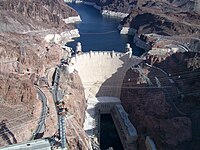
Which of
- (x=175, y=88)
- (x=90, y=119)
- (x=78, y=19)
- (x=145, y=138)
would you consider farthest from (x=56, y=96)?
(x=78, y=19)

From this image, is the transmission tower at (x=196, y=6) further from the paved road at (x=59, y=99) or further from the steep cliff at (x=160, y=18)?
the paved road at (x=59, y=99)

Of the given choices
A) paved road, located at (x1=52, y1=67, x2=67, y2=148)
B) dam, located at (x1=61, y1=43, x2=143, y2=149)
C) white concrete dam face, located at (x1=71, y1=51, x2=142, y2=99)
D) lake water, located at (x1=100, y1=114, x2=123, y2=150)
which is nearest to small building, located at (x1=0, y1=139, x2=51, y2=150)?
paved road, located at (x1=52, y1=67, x2=67, y2=148)

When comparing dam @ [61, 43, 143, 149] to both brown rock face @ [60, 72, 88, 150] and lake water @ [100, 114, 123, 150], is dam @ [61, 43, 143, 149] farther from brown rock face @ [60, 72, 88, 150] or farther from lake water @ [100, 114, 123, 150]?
lake water @ [100, 114, 123, 150]

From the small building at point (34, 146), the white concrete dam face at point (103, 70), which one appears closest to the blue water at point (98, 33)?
the white concrete dam face at point (103, 70)

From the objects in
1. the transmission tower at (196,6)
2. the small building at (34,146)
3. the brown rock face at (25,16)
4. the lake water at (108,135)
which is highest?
the transmission tower at (196,6)

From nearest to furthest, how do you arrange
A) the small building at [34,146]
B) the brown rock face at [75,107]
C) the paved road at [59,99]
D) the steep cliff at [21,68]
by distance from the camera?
the paved road at [59,99] → the small building at [34,146] → the steep cliff at [21,68] → the brown rock face at [75,107]

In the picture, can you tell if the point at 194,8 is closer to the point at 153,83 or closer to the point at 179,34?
the point at 179,34
